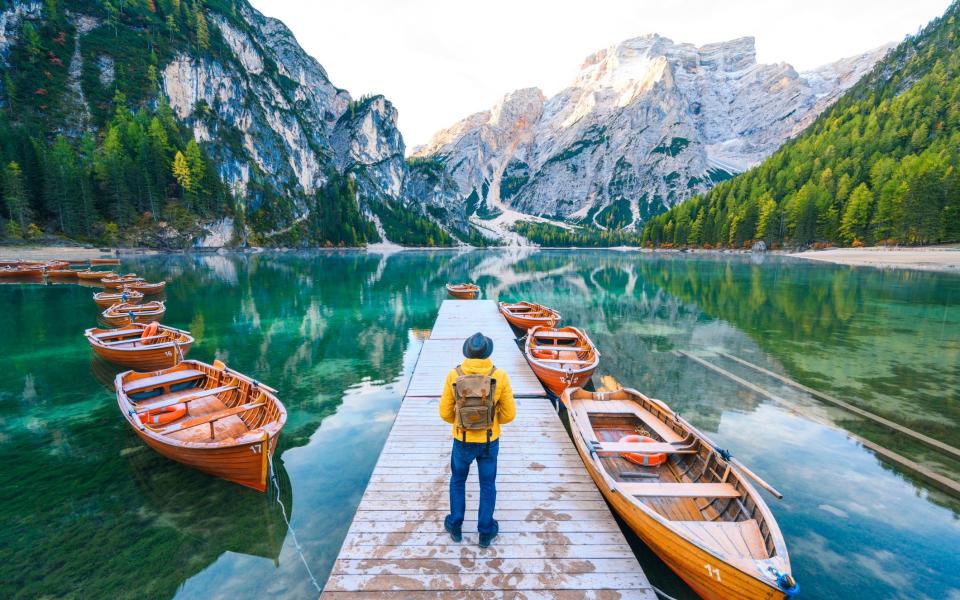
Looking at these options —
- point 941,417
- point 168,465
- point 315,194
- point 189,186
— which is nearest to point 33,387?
point 168,465

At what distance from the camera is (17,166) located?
221ft

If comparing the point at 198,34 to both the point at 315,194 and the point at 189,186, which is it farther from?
the point at 189,186

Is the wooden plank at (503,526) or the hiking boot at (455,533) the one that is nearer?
the hiking boot at (455,533)

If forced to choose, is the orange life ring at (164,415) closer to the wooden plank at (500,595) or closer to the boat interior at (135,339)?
the wooden plank at (500,595)

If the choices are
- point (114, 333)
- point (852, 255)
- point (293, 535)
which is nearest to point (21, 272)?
point (114, 333)

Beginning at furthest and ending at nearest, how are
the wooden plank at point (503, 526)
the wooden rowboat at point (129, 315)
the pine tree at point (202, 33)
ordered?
the pine tree at point (202, 33) < the wooden rowboat at point (129, 315) < the wooden plank at point (503, 526)

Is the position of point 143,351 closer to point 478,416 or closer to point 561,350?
point 561,350

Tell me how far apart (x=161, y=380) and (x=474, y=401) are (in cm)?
1127

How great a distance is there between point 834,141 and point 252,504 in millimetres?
159253

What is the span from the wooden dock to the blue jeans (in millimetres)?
397

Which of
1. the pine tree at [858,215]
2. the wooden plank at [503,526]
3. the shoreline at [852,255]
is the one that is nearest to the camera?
the wooden plank at [503,526]

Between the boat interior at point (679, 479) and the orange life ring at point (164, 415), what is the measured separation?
10.1m

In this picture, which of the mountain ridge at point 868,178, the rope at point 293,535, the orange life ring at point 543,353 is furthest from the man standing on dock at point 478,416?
the mountain ridge at point 868,178

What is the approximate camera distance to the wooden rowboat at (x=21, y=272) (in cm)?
4344
